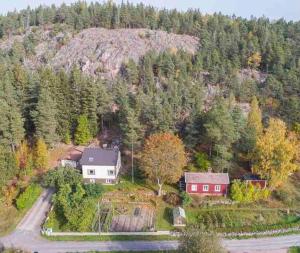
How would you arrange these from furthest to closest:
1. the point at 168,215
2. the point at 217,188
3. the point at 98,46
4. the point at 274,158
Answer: the point at 98,46 < the point at 217,188 < the point at 274,158 < the point at 168,215

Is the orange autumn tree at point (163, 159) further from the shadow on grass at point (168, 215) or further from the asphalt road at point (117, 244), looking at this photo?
the asphalt road at point (117, 244)

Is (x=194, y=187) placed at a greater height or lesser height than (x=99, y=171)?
lesser

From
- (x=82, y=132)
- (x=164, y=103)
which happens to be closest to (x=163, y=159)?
(x=164, y=103)

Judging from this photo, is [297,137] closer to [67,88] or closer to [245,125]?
[245,125]

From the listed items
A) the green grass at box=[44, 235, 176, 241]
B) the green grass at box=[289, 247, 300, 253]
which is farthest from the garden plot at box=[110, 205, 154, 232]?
the green grass at box=[289, 247, 300, 253]

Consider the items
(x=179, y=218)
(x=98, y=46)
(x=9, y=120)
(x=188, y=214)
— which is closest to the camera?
(x=179, y=218)

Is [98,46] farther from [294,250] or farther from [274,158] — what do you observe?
[294,250]

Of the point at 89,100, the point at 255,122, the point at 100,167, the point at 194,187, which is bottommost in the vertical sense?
the point at 194,187

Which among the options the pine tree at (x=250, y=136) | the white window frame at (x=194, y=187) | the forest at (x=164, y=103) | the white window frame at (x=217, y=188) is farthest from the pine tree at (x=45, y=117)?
the pine tree at (x=250, y=136)
